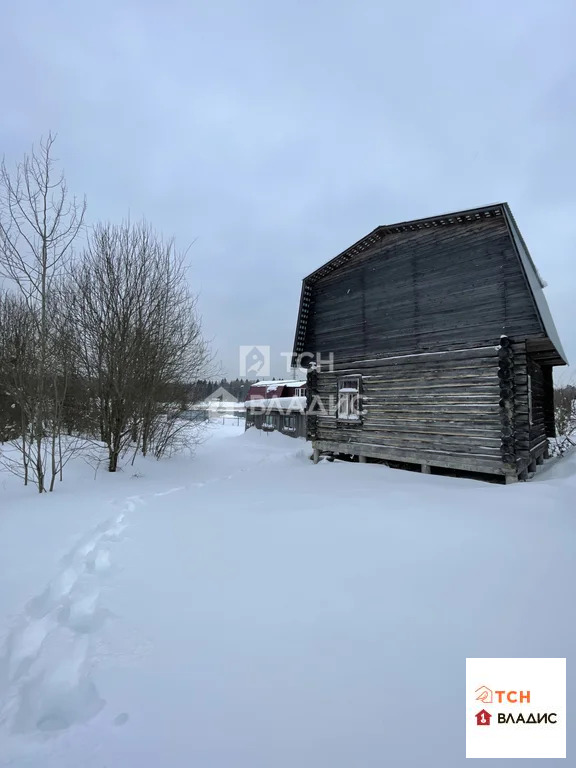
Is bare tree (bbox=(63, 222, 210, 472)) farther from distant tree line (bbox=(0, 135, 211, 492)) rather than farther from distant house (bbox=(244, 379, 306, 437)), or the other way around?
distant house (bbox=(244, 379, 306, 437))

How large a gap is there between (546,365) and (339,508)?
12.4m

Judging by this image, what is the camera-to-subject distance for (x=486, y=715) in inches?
88.9

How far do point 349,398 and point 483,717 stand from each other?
34.3ft

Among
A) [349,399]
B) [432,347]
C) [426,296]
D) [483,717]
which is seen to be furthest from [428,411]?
[483,717]

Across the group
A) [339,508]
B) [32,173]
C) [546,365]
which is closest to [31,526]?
[339,508]

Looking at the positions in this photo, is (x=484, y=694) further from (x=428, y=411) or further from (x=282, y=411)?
(x=282, y=411)

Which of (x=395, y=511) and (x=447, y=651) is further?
(x=395, y=511)

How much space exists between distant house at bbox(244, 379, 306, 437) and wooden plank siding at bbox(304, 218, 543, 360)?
1103 cm

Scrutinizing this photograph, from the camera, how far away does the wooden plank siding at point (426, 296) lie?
9086 millimetres

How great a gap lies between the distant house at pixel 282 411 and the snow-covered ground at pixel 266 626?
17.7m

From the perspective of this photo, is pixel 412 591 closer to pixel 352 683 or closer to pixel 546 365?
pixel 352 683

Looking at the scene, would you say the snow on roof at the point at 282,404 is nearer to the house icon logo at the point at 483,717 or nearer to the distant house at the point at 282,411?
the distant house at the point at 282,411

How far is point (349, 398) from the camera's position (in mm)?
12547

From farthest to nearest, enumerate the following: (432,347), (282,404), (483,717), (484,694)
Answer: (282,404), (432,347), (484,694), (483,717)
